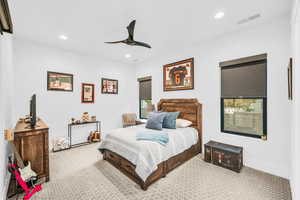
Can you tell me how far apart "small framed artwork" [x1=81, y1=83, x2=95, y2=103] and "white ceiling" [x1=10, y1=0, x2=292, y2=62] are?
51.5 inches

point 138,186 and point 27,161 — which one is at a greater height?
point 27,161

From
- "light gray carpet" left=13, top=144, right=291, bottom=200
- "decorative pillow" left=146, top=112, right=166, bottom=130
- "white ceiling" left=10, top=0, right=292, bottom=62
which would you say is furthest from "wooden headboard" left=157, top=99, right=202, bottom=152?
"white ceiling" left=10, top=0, right=292, bottom=62

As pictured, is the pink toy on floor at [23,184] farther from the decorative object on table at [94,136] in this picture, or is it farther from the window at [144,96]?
the window at [144,96]

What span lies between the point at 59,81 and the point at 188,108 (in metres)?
3.78

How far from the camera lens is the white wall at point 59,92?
331 centimetres

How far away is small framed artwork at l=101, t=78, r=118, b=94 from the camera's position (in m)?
4.73

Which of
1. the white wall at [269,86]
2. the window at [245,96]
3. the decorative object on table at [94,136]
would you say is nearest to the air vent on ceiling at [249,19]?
the white wall at [269,86]

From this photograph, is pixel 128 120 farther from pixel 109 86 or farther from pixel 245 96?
pixel 245 96

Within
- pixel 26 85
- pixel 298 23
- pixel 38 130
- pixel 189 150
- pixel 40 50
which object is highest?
pixel 40 50

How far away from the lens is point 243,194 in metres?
1.94

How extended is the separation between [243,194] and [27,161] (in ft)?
11.0

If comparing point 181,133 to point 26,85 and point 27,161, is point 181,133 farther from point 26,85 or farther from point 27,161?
point 26,85

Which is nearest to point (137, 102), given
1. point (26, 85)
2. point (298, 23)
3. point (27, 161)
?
point (26, 85)

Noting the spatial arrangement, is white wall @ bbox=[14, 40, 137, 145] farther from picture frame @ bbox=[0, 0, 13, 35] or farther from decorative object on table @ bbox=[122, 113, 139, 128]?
picture frame @ bbox=[0, 0, 13, 35]
